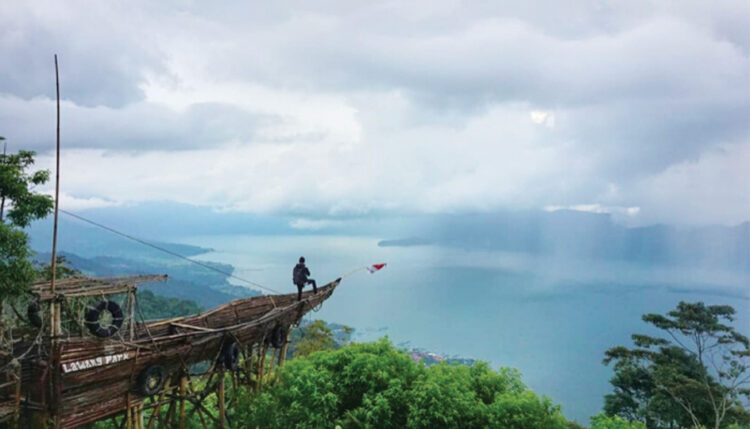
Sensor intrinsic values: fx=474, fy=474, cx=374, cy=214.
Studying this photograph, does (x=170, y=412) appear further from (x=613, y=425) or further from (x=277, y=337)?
(x=613, y=425)

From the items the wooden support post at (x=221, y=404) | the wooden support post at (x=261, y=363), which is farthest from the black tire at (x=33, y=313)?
the wooden support post at (x=261, y=363)

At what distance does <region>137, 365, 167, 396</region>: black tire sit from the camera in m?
11.7

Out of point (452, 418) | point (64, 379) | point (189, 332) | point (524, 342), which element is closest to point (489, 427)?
point (452, 418)

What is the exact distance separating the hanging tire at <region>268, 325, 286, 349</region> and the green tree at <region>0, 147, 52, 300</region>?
25.2 ft

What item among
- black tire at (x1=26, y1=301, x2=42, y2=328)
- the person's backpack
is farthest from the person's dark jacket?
black tire at (x1=26, y1=301, x2=42, y2=328)

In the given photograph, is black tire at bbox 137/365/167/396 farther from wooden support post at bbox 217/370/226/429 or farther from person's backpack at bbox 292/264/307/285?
person's backpack at bbox 292/264/307/285

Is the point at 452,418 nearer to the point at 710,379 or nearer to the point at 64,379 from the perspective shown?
the point at 64,379

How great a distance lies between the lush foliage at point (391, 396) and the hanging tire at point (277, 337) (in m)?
3.65

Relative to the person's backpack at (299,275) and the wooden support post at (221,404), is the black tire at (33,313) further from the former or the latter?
the person's backpack at (299,275)

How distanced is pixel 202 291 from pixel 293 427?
14677cm

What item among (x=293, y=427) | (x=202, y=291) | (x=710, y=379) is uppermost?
(x=293, y=427)

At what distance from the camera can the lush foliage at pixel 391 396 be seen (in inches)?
424

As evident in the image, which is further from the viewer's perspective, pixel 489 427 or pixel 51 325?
pixel 489 427

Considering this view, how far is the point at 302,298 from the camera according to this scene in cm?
1866
